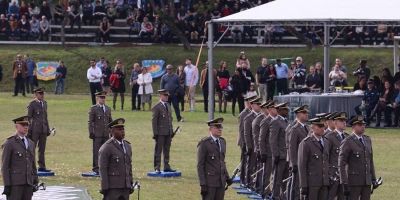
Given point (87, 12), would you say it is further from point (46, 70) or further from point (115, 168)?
point (115, 168)

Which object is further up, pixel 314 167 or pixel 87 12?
pixel 87 12

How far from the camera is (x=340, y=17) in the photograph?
38.7 m

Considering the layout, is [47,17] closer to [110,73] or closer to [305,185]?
[110,73]

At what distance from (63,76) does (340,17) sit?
22.3m

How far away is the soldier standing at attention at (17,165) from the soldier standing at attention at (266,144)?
18.3ft

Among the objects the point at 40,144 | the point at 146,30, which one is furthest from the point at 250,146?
the point at 146,30

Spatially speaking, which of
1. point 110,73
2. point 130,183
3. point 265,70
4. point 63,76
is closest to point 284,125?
point 130,183

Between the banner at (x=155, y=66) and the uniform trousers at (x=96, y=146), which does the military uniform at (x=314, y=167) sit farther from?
the banner at (x=155, y=66)

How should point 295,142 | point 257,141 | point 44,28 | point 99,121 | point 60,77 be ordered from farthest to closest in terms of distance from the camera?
point 44,28
point 60,77
point 99,121
point 257,141
point 295,142

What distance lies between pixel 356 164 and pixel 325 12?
16.5 meters

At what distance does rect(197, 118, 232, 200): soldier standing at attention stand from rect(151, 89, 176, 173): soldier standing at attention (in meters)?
8.64

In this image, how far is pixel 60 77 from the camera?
5862 cm

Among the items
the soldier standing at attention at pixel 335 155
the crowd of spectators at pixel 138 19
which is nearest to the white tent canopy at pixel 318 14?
the soldier standing at attention at pixel 335 155

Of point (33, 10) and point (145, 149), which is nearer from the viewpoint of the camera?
point (145, 149)
